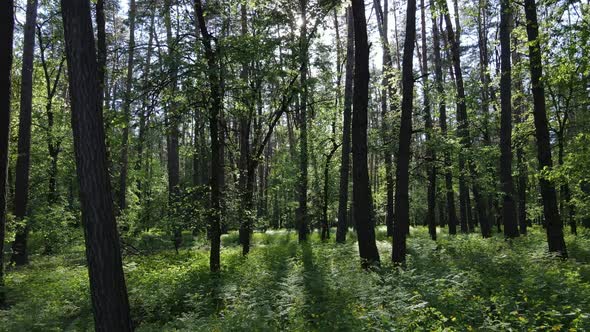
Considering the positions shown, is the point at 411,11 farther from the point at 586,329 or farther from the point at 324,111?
the point at 324,111

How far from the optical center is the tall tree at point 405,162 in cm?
1152

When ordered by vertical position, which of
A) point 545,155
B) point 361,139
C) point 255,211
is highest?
point 361,139

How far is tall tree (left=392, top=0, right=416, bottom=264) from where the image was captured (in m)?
11.5

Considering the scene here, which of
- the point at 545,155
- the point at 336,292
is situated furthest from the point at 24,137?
the point at 545,155

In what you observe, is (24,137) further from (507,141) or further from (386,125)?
(507,141)

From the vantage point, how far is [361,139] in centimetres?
1105

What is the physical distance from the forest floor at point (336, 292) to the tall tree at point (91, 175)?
5.17ft

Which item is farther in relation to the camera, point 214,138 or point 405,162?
point 405,162

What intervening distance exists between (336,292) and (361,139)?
13.9 feet

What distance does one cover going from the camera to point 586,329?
504cm

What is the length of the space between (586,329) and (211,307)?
22.5 feet

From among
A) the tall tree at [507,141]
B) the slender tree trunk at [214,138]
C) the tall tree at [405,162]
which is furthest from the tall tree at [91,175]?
the tall tree at [507,141]

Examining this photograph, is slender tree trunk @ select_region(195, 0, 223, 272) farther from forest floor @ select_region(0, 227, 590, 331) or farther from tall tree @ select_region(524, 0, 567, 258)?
tall tree @ select_region(524, 0, 567, 258)


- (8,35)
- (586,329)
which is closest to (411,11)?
(586,329)
